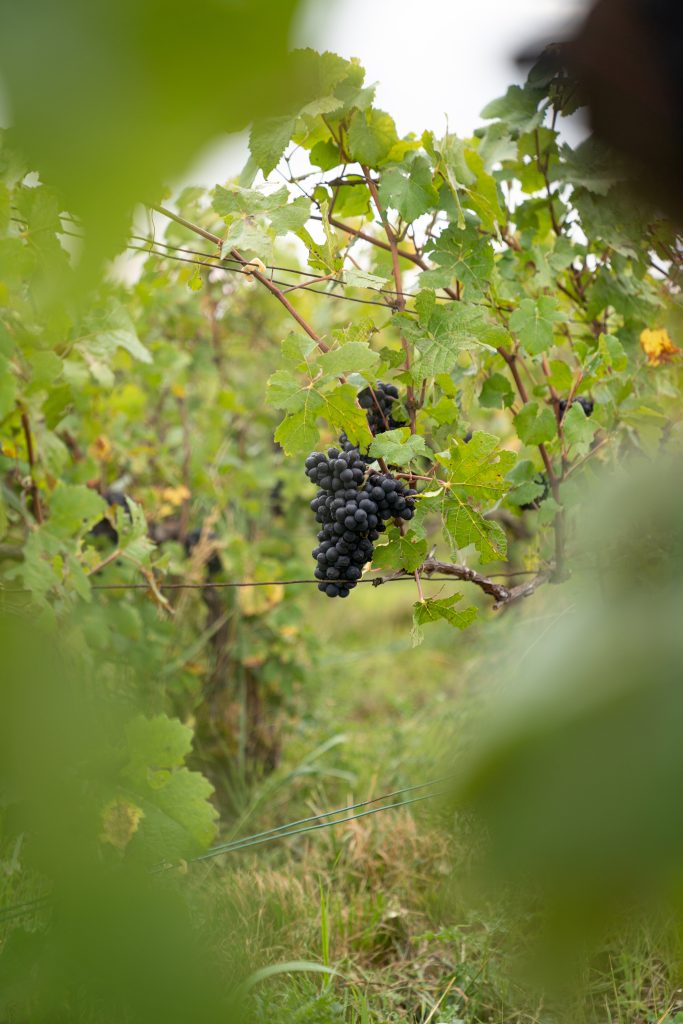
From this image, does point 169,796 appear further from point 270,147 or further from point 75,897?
point 75,897

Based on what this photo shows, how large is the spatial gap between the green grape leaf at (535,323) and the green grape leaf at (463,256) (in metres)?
0.11

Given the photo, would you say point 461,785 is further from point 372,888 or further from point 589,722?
point 372,888

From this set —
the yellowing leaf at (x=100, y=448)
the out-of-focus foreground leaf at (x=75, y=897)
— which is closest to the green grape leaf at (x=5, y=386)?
→ the out-of-focus foreground leaf at (x=75, y=897)

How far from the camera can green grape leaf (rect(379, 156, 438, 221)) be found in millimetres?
1211

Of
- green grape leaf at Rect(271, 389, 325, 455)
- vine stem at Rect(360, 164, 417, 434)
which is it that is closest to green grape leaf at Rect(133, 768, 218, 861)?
green grape leaf at Rect(271, 389, 325, 455)

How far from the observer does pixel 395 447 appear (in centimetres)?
110

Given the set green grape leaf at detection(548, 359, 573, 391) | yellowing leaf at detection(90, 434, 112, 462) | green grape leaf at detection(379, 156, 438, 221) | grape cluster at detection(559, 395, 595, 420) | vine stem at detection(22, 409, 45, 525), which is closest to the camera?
green grape leaf at detection(379, 156, 438, 221)

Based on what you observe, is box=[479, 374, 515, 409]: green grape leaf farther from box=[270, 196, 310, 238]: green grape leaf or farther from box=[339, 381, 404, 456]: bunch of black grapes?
box=[270, 196, 310, 238]: green grape leaf

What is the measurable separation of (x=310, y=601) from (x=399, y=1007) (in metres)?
3.25

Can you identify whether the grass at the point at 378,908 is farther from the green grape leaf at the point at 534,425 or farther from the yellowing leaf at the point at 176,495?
the yellowing leaf at the point at 176,495

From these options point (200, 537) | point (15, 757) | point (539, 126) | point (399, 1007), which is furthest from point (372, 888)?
point (15, 757)

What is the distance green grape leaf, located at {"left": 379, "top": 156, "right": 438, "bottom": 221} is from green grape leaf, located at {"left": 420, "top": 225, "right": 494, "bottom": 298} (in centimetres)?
8

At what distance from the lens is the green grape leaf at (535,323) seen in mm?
1365

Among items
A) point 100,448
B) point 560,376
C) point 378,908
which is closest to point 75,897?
point 560,376
